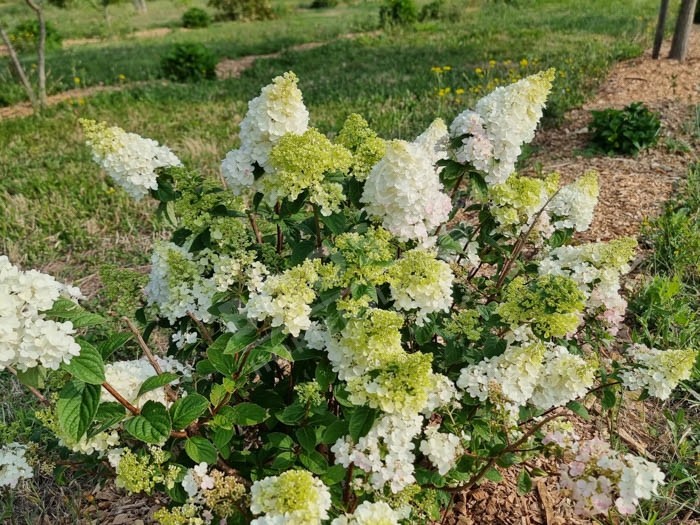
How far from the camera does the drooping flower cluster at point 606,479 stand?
1468mm

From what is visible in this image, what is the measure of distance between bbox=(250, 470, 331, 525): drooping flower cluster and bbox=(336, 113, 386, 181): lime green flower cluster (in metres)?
0.99

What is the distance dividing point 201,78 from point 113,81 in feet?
5.64

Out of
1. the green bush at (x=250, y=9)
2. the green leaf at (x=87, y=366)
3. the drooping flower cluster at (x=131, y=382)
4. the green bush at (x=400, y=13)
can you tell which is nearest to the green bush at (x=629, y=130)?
the drooping flower cluster at (x=131, y=382)

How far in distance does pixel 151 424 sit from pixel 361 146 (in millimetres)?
1043

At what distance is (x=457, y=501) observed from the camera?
2383mm

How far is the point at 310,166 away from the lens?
5.36 ft

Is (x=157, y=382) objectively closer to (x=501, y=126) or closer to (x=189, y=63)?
(x=501, y=126)

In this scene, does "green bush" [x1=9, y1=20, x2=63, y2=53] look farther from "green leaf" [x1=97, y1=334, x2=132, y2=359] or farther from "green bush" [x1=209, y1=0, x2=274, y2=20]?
"green leaf" [x1=97, y1=334, x2=132, y2=359]

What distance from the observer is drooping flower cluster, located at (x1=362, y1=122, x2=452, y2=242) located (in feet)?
5.41

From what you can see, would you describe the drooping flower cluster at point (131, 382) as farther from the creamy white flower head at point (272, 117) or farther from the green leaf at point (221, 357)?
the creamy white flower head at point (272, 117)

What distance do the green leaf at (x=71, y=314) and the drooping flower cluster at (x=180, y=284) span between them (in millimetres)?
307

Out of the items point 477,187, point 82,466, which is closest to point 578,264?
point 477,187

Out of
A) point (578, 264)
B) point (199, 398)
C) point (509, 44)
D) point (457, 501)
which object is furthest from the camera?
point (509, 44)

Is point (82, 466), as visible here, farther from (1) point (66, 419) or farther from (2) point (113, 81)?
(2) point (113, 81)
